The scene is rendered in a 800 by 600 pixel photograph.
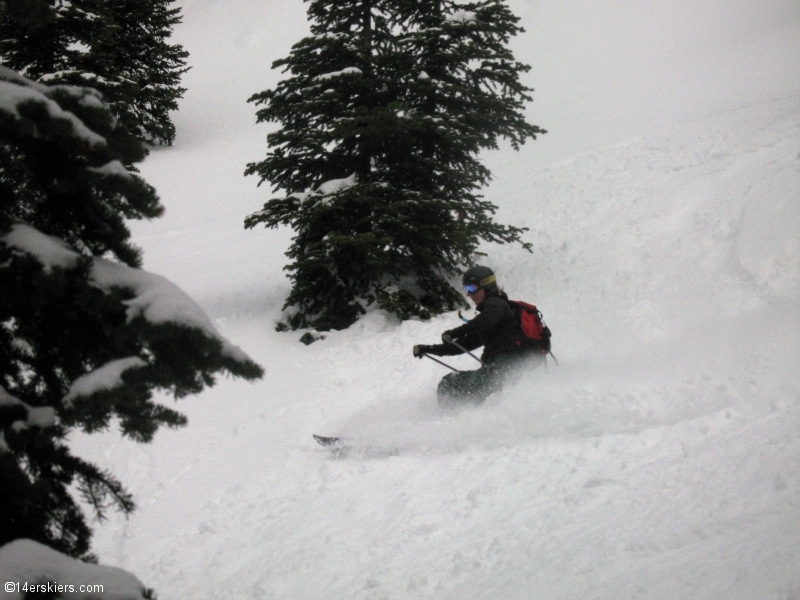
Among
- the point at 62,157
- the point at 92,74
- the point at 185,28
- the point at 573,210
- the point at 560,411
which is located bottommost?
the point at 560,411

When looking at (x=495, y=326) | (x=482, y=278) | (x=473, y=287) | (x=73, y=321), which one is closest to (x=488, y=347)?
(x=495, y=326)

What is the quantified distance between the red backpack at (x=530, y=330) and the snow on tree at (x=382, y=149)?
378 cm

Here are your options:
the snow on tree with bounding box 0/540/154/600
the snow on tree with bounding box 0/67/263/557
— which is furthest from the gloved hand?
the snow on tree with bounding box 0/540/154/600

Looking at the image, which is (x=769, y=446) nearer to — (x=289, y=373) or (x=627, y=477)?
(x=627, y=477)

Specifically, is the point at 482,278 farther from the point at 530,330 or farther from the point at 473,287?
the point at 530,330

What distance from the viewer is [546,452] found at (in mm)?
6273

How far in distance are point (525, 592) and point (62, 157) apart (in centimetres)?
396

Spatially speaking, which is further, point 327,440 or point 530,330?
point 530,330

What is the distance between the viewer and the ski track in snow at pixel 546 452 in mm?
4387

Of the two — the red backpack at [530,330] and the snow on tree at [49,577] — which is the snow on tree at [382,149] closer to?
the red backpack at [530,330]

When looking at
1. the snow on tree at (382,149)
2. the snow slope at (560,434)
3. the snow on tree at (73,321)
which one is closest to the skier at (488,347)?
the snow slope at (560,434)

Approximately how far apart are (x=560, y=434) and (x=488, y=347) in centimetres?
168

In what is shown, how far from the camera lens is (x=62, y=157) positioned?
2568mm

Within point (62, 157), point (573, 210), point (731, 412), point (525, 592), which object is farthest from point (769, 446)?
point (573, 210)
